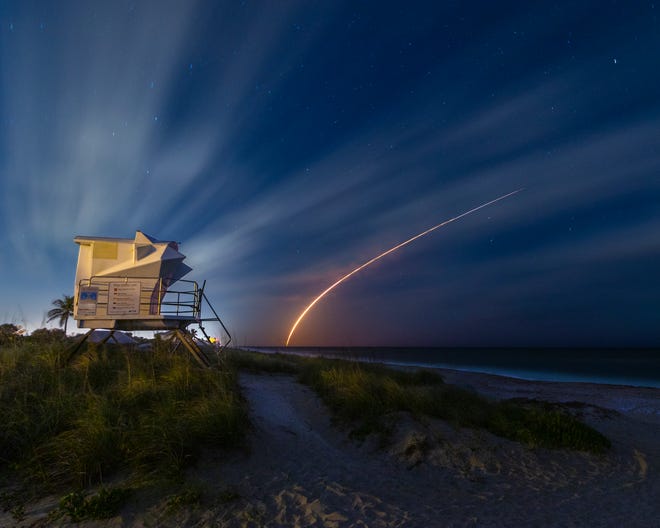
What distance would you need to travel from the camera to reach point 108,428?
6859 millimetres

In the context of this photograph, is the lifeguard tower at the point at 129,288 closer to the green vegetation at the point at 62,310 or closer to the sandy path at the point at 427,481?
the sandy path at the point at 427,481

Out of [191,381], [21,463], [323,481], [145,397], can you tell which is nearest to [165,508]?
[323,481]

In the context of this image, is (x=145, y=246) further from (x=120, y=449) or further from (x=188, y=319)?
(x=120, y=449)

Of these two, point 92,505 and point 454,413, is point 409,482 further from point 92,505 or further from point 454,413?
point 92,505

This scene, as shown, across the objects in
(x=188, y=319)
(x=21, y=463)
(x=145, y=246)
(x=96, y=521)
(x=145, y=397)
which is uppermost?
(x=145, y=246)

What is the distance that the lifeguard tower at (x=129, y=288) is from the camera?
14135 millimetres

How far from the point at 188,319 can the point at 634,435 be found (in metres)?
15.6

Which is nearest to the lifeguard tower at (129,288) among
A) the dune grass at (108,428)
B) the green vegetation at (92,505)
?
the dune grass at (108,428)

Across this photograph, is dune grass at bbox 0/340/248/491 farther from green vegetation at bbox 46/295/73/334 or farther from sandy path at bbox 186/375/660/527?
green vegetation at bbox 46/295/73/334

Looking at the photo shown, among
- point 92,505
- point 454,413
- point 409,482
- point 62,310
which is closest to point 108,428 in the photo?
point 92,505

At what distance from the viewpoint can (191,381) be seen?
10344 millimetres

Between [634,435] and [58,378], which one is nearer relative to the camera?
[58,378]

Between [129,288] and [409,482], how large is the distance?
12028 millimetres

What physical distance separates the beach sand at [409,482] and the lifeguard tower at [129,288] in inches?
226
